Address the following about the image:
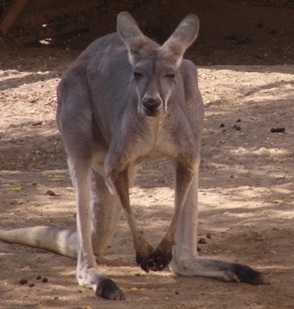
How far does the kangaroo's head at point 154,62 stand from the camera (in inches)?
173

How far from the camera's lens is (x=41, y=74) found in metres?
10.4

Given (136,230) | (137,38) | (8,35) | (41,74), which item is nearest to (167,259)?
(136,230)

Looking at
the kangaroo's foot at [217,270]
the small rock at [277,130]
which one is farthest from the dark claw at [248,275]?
the small rock at [277,130]

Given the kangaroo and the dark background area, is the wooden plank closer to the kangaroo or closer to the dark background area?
the dark background area

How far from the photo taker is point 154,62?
4559 mm

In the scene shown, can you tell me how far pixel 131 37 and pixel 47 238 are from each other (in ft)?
4.80

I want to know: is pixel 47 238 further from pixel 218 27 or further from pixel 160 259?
pixel 218 27

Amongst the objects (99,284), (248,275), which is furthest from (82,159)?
(248,275)

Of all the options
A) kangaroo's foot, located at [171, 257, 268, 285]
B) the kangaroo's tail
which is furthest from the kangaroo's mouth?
the kangaroo's tail

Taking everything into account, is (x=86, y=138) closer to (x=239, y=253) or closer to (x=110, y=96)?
(x=110, y=96)

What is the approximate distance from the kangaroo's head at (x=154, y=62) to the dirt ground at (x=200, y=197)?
0.99 m

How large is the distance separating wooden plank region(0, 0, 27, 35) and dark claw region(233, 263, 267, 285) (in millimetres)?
7993

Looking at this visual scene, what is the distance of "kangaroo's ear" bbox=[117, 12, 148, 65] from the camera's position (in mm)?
4695

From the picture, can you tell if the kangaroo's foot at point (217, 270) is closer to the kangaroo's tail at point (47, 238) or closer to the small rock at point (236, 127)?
the kangaroo's tail at point (47, 238)
